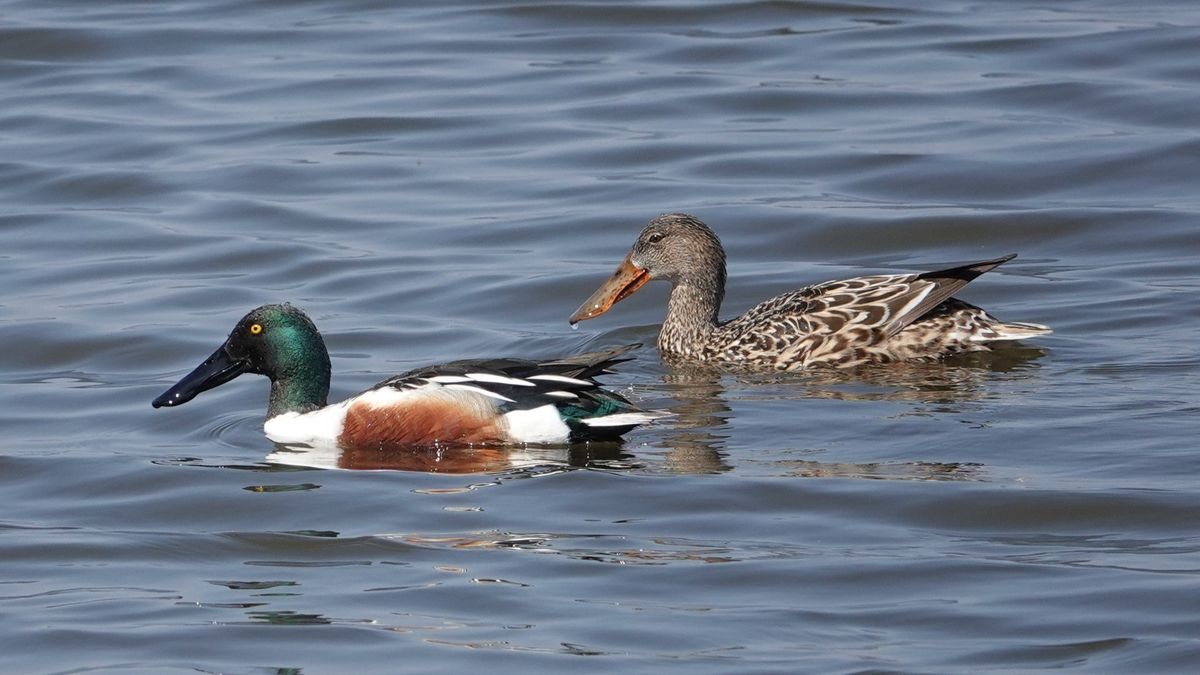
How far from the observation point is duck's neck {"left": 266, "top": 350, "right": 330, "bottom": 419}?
406 inches

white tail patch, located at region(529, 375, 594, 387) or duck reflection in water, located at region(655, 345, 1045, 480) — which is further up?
white tail patch, located at region(529, 375, 594, 387)

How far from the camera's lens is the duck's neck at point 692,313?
12227mm

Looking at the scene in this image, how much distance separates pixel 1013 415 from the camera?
9930 mm

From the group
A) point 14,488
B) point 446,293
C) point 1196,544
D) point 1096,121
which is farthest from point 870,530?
point 1096,121

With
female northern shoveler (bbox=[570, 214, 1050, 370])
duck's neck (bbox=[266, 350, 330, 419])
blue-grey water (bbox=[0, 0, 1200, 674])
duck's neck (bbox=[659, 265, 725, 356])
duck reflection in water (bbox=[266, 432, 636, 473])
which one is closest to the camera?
blue-grey water (bbox=[0, 0, 1200, 674])

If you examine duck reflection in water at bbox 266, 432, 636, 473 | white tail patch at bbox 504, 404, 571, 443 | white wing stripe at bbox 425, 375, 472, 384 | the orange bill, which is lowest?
duck reflection in water at bbox 266, 432, 636, 473

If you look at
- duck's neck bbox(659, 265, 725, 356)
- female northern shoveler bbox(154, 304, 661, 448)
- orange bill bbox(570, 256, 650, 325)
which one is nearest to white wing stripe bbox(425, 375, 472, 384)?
female northern shoveler bbox(154, 304, 661, 448)

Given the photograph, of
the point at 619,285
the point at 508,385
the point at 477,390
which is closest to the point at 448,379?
the point at 477,390

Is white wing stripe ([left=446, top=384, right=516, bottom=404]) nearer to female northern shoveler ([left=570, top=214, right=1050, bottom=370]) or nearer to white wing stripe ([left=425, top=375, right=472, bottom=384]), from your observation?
white wing stripe ([left=425, top=375, right=472, bottom=384])

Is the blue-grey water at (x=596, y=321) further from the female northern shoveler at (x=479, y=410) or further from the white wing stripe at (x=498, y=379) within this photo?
the white wing stripe at (x=498, y=379)

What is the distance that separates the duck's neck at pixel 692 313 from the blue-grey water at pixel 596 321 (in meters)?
0.23

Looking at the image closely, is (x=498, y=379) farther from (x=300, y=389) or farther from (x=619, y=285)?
(x=619, y=285)

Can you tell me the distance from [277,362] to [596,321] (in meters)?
3.28

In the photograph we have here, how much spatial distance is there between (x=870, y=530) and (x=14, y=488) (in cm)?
394
